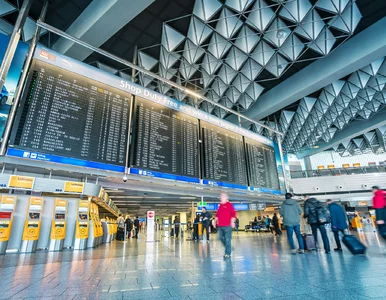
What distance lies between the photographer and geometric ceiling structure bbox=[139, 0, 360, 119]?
10188 mm

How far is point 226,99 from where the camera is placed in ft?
54.1

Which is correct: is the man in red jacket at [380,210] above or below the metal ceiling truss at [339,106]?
below

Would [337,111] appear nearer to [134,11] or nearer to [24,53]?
[134,11]

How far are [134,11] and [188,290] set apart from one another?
9.77 m

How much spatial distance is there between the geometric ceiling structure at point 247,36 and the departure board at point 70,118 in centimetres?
507

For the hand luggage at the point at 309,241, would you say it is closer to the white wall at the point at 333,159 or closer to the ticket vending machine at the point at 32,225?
the ticket vending machine at the point at 32,225

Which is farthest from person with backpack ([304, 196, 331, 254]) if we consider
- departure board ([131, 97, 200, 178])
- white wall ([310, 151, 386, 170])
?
white wall ([310, 151, 386, 170])

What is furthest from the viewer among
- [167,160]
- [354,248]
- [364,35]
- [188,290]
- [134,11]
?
[364,35]

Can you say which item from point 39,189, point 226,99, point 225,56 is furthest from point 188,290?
point 226,99

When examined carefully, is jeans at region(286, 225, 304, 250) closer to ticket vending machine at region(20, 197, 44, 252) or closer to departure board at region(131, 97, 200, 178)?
departure board at region(131, 97, 200, 178)

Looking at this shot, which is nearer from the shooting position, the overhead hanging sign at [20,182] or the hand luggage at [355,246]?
the hand luggage at [355,246]

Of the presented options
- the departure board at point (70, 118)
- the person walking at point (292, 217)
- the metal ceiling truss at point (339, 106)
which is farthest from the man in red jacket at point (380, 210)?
A: the metal ceiling truss at point (339, 106)

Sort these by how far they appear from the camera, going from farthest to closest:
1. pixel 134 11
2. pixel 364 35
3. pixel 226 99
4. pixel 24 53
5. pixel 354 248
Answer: pixel 226 99 < pixel 364 35 < pixel 134 11 < pixel 24 53 < pixel 354 248

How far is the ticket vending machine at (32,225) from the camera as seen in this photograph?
670cm
